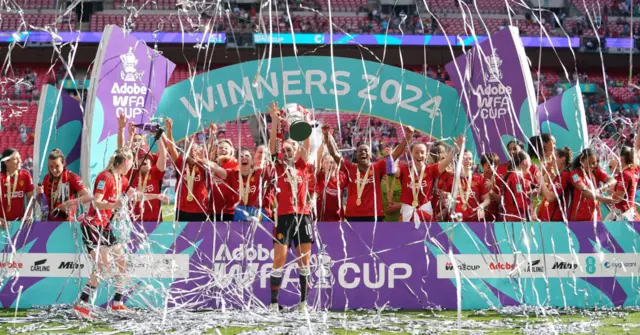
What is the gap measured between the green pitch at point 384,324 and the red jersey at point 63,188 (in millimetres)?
1156

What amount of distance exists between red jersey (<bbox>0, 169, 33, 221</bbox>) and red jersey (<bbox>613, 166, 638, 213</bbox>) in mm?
5883

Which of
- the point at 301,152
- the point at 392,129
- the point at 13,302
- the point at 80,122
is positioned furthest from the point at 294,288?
the point at 392,129

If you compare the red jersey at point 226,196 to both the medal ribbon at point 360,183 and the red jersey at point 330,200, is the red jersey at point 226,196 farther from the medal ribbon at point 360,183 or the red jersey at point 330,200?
the medal ribbon at point 360,183

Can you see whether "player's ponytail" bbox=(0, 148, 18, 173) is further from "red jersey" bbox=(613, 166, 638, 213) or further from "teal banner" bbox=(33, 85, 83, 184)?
"red jersey" bbox=(613, 166, 638, 213)

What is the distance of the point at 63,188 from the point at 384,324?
3.31m

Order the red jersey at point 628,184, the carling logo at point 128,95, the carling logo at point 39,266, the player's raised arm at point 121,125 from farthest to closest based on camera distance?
the carling logo at point 128,95 → the player's raised arm at point 121,125 → the red jersey at point 628,184 → the carling logo at point 39,266

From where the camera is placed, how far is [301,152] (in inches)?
231

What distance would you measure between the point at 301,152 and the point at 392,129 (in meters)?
21.8

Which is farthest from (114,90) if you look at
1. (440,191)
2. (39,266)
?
(440,191)

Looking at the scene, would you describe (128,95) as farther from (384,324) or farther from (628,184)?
(628,184)

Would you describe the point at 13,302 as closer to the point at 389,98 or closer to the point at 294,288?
the point at 294,288

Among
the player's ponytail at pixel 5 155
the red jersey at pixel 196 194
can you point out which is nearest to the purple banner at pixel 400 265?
the red jersey at pixel 196 194

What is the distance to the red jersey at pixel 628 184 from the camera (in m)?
6.81

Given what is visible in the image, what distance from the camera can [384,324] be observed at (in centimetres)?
552
